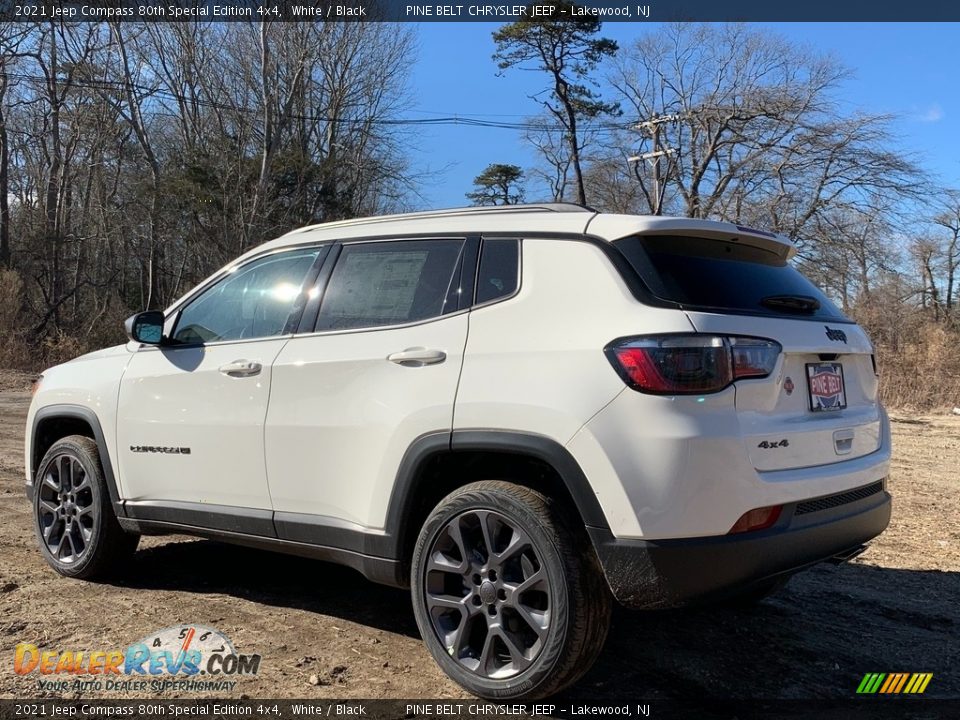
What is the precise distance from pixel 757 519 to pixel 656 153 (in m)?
30.5

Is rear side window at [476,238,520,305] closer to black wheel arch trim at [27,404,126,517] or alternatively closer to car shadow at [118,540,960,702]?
car shadow at [118,540,960,702]

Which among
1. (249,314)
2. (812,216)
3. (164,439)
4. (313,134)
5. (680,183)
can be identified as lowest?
(164,439)

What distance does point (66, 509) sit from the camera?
4.75 m

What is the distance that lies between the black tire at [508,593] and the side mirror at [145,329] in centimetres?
205

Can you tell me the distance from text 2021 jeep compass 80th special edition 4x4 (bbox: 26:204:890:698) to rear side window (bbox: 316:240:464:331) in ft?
0.04

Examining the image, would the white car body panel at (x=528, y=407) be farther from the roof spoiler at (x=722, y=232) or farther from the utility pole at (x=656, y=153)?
the utility pole at (x=656, y=153)

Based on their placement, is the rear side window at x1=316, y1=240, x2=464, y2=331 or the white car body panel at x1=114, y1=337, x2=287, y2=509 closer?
the rear side window at x1=316, y1=240, x2=464, y2=331

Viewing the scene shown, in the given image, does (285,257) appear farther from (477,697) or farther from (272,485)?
(477,697)

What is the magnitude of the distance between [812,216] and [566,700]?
2975cm

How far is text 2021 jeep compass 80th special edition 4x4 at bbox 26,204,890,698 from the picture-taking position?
276 cm

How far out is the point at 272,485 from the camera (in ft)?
12.3

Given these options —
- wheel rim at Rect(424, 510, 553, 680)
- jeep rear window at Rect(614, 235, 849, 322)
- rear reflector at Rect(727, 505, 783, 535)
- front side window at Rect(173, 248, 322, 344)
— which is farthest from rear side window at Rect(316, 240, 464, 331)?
rear reflector at Rect(727, 505, 783, 535)

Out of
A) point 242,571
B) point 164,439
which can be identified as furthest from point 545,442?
point 242,571

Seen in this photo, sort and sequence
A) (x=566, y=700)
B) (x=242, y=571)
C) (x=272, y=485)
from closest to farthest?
(x=566, y=700), (x=272, y=485), (x=242, y=571)
